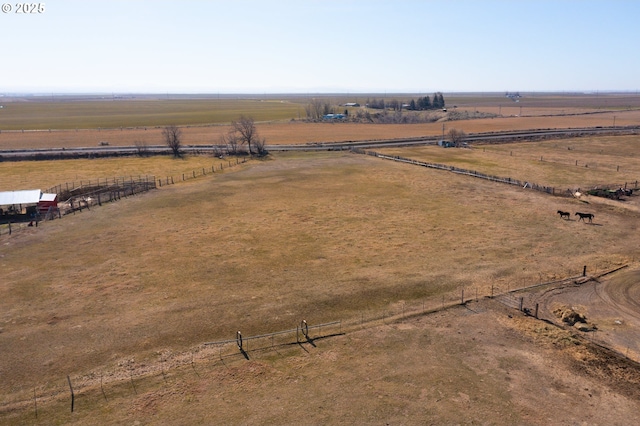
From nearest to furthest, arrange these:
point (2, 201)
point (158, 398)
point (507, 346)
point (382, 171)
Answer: point (158, 398) < point (507, 346) < point (2, 201) < point (382, 171)

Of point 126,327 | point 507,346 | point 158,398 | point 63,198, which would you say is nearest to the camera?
point 158,398

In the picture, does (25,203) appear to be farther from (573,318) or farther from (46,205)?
(573,318)

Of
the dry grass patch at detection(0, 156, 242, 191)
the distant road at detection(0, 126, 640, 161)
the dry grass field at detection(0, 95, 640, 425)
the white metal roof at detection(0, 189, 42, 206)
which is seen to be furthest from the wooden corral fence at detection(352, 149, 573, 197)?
the white metal roof at detection(0, 189, 42, 206)

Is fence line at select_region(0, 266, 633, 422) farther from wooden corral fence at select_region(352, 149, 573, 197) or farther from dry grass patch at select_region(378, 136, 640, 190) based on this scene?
dry grass patch at select_region(378, 136, 640, 190)

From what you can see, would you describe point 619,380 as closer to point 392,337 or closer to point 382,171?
point 392,337

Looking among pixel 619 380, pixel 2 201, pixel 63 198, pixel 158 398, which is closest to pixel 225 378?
pixel 158 398

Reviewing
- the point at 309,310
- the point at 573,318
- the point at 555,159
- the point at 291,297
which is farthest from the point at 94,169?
the point at 555,159

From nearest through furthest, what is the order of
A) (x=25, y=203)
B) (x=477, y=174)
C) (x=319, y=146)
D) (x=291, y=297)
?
(x=291, y=297)
(x=25, y=203)
(x=477, y=174)
(x=319, y=146)
